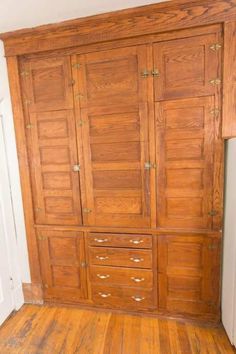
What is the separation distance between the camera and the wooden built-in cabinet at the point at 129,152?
1.58m

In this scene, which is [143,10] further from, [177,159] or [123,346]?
[123,346]

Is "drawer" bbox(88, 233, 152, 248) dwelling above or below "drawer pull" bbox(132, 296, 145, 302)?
above

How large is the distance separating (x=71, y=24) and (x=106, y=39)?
1.00 feet

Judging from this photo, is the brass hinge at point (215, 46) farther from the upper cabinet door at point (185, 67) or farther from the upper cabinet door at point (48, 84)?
the upper cabinet door at point (48, 84)

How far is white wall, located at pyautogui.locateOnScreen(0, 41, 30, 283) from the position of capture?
6.18 ft

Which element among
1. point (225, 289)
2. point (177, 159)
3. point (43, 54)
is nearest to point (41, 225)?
point (177, 159)

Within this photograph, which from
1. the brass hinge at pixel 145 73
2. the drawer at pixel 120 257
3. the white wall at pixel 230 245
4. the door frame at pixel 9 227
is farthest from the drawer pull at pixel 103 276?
the brass hinge at pixel 145 73

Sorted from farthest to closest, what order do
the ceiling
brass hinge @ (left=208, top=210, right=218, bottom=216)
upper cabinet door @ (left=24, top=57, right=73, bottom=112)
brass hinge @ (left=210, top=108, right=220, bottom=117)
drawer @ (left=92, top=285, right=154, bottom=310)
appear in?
drawer @ (left=92, top=285, right=154, bottom=310) → upper cabinet door @ (left=24, top=57, right=73, bottom=112) → brass hinge @ (left=208, top=210, right=218, bottom=216) → brass hinge @ (left=210, top=108, right=220, bottom=117) → the ceiling

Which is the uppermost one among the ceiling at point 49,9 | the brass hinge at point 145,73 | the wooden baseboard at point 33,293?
the ceiling at point 49,9

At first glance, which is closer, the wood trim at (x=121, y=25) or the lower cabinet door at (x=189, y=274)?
the wood trim at (x=121, y=25)

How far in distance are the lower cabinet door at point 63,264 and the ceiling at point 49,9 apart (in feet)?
5.74

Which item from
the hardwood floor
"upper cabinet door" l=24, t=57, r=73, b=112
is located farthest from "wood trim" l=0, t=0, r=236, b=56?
the hardwood floor

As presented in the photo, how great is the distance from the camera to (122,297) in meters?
1.94

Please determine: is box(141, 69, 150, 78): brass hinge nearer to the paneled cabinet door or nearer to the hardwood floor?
the paneled cabinet door
